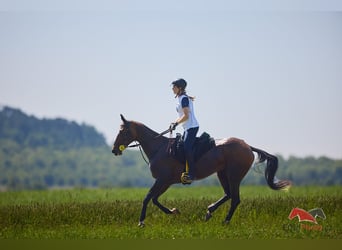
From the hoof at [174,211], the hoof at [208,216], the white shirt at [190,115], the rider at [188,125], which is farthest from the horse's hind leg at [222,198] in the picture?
the white shirt at [190,115]

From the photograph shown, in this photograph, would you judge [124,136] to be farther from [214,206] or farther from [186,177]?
[214,206]

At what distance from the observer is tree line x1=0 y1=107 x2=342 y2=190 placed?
32.7 ft

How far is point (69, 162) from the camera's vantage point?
10.4m

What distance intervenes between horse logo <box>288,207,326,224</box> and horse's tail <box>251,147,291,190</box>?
1.28ft

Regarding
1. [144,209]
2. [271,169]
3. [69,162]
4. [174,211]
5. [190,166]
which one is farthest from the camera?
[69,162]

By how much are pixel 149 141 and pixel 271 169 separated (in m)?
1.68

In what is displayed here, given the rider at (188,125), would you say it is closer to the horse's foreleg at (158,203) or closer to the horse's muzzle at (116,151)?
the horse's foreleg at (158,203)

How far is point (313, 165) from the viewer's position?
34.3 feet

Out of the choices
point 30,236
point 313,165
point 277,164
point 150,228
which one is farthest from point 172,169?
point 313,165

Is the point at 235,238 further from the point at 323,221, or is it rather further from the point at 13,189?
the point at 13,189

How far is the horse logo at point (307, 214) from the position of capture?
911cm

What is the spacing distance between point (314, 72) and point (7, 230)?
189 inches

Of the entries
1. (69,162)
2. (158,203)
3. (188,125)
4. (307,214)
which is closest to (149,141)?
(188,125)

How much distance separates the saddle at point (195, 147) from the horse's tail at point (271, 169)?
661 mm
